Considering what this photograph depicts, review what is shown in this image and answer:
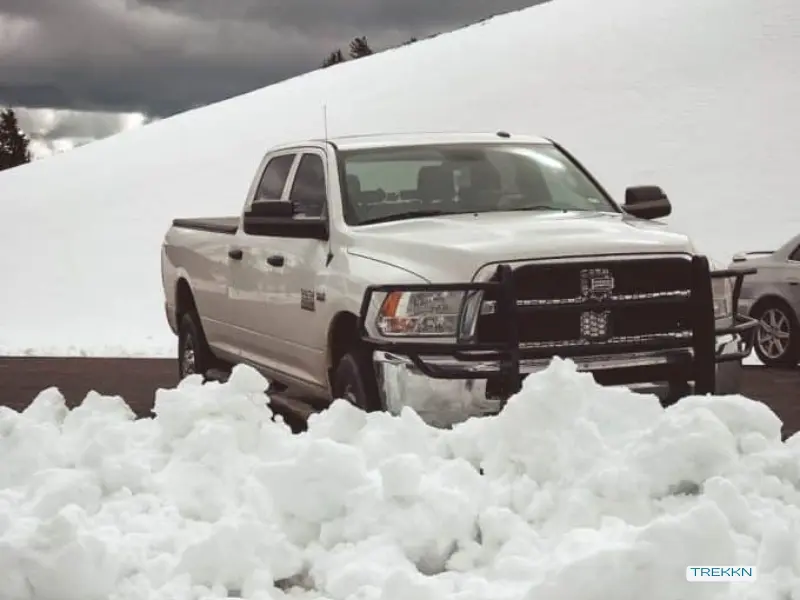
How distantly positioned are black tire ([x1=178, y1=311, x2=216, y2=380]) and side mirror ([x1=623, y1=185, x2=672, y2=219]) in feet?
12.0

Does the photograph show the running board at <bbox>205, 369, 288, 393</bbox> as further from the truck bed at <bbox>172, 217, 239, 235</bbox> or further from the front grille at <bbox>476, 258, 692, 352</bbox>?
the front grille at <bbox>476, 258, 692, 352</bbox>

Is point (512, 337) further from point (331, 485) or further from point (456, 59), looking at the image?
point (456, 59)

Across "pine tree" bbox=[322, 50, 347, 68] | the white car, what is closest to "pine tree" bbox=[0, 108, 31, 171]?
"pine tree" bbox=[322, 50, 347, 68]

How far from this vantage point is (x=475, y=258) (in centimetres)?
703

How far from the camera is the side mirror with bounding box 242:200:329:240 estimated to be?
8.13 metres

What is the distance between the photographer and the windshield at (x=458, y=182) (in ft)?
27.7

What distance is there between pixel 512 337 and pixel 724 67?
150 feet

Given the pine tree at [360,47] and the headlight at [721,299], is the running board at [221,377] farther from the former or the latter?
the pine tree at [360,47]

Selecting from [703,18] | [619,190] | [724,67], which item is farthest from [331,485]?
[703,18]

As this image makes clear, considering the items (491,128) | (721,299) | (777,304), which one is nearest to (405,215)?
(721,299)

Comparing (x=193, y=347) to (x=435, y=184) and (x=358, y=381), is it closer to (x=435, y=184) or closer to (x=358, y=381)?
(x=435, y=184)

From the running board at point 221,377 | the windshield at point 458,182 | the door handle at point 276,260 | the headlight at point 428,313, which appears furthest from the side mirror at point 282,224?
the running board at point 221,377

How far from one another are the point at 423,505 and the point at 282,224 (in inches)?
142

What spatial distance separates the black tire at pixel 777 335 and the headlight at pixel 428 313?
316 inches
